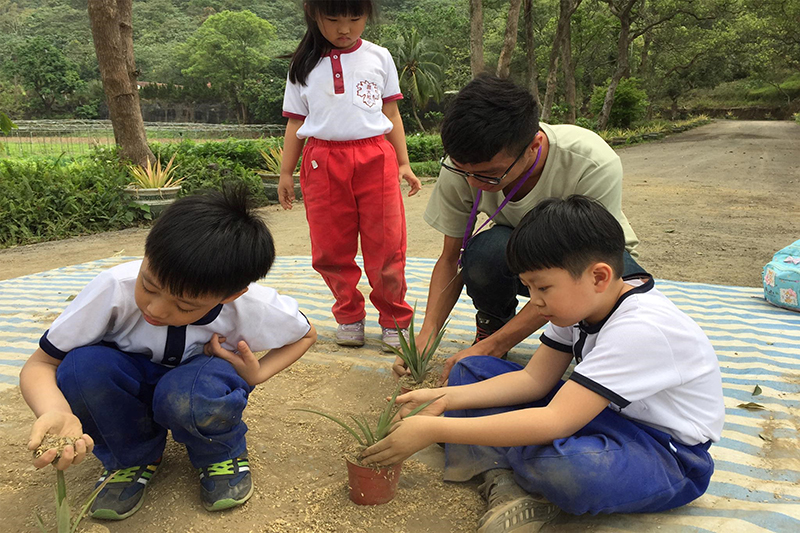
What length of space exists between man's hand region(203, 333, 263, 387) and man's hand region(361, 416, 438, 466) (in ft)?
1.43

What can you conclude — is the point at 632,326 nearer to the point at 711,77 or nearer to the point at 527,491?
the point at 527,491

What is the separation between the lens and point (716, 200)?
24.6 feet

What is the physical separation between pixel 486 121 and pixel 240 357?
1.01 m

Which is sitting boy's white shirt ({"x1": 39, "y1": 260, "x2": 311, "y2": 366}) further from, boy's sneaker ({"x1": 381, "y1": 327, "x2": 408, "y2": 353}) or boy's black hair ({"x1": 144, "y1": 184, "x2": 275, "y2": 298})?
boy's sneaker ({"x1": 381, "y1": 327, "x2": 408, "y2": 353})

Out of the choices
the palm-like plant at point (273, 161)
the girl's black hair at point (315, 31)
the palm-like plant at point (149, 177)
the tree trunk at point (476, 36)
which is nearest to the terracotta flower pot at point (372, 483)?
the girl's black hair at point (315, 31)

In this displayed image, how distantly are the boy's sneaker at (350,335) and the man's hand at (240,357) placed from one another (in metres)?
1.14

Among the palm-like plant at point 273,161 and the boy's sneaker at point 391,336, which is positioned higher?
the palm-like plant at point 273,161

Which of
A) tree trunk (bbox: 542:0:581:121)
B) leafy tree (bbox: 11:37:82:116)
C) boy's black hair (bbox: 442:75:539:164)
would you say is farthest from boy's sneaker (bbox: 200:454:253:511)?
leafy tree (bbox: 11:37:82:116)

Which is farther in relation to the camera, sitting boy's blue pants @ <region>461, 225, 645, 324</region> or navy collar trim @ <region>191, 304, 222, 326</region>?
sitting boy's blue pants @ <region>461, 225, 645, 324</region>

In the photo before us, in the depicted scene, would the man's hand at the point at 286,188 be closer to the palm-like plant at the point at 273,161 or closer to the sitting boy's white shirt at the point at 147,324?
the sitting boy's white shirt at the point at 147,324

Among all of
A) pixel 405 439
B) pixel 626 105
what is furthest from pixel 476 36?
pixel 405 439

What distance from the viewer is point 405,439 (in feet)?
4.82

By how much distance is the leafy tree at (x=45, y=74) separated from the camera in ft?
126

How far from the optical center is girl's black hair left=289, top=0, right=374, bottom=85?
2516mm
